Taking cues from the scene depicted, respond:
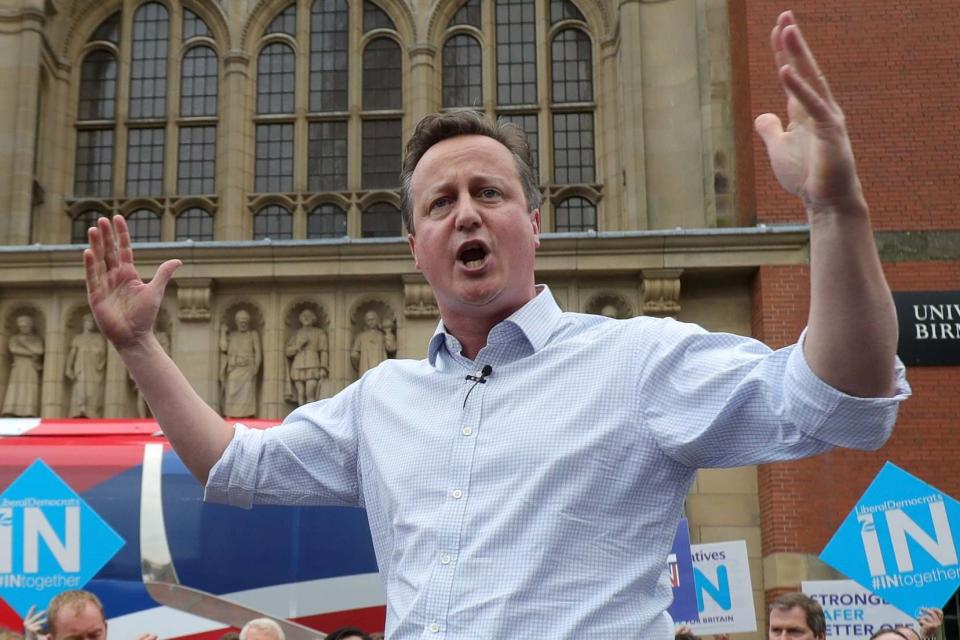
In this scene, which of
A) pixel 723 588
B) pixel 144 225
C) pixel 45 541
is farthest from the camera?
pixel 144 225

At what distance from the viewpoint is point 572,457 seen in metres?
1.74

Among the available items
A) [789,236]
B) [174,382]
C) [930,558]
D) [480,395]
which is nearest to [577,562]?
[480,395]

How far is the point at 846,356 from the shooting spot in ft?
5.01

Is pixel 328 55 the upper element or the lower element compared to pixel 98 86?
upper

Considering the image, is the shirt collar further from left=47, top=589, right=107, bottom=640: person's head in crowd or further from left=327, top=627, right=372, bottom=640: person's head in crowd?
left=327, top=627, right=372, bottom=640: person's head in crowd

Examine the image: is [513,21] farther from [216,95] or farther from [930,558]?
[930,558]

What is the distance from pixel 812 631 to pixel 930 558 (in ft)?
7.93

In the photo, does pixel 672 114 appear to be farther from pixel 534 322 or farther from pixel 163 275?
pixel 534 322

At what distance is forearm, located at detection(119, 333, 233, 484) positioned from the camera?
206 centimetres

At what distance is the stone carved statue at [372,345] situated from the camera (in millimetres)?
14039

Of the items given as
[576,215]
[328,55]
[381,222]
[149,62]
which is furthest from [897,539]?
[149,62]

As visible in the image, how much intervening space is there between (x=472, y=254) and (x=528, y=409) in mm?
290

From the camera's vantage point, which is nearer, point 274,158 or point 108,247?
point 108,247

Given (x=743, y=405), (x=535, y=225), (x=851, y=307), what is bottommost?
(x=743, y=405)
